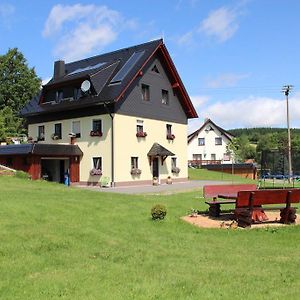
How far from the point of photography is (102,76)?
106 feet

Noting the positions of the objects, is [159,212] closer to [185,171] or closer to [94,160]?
[94,160]

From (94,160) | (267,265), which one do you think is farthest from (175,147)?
(267,265)

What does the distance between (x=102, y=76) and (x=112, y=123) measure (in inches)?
160

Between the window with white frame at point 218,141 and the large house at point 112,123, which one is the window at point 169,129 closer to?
the large house at point 112,123

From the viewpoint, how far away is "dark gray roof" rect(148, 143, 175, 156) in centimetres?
3325

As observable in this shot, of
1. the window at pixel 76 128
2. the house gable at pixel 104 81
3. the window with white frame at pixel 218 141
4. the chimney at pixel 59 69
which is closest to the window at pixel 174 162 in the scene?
the house gable at pixel 104 81

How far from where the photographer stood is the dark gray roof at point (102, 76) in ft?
101

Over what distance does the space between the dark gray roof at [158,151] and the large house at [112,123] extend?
0.07 m

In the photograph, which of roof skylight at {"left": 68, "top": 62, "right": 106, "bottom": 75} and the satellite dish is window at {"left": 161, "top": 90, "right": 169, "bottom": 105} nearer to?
roof skylight at {"left": 68, "top": 62, "right": 106, "bottom": 75}

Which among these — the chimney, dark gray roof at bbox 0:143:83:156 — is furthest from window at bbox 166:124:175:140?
the chimney

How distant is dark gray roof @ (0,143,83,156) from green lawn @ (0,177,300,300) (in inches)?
624

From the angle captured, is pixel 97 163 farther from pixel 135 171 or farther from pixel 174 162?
pixel 174 162

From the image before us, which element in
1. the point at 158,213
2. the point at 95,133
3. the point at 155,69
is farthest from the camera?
the point at 155,69

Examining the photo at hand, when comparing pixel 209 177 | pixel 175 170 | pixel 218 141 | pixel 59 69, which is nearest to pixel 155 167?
pixel 175 170
